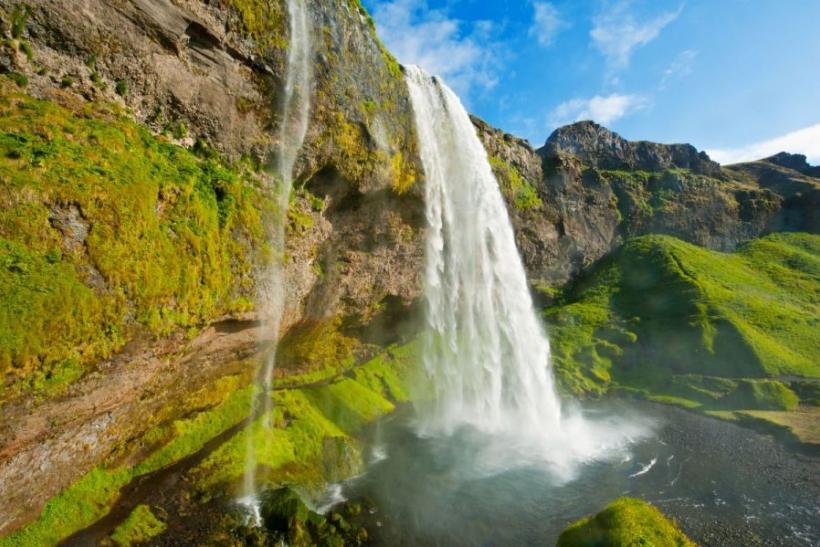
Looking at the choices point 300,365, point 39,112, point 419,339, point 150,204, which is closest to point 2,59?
point 39,112

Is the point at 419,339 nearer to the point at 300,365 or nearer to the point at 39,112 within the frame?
the point at 300,365

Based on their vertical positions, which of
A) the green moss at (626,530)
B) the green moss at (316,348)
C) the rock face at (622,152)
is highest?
the rock face at (622,152)

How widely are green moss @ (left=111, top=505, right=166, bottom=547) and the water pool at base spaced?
25.7 feet

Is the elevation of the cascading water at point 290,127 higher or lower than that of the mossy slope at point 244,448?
higher

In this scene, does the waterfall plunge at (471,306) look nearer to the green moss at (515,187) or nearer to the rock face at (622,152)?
the green moss at (515,187)

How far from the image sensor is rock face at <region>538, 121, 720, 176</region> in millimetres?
88625

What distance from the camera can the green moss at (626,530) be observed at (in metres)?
11.3

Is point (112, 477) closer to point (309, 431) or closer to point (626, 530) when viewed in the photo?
point (309, 431)

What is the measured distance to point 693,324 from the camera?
163 ft

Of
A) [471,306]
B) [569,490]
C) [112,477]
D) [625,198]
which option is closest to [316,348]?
[471,306]

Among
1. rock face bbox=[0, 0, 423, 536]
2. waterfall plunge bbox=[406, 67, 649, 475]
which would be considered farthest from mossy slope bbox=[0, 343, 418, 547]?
waterfall plunge bbox=[406, 67, 649, 475]

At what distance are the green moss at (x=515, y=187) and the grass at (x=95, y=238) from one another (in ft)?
124

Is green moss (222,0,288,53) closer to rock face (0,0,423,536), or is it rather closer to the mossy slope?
rock face (0,0,423,536)

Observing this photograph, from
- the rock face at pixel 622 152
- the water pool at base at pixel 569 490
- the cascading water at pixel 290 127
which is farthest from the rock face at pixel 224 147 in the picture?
the rock face at pixel 622 152
